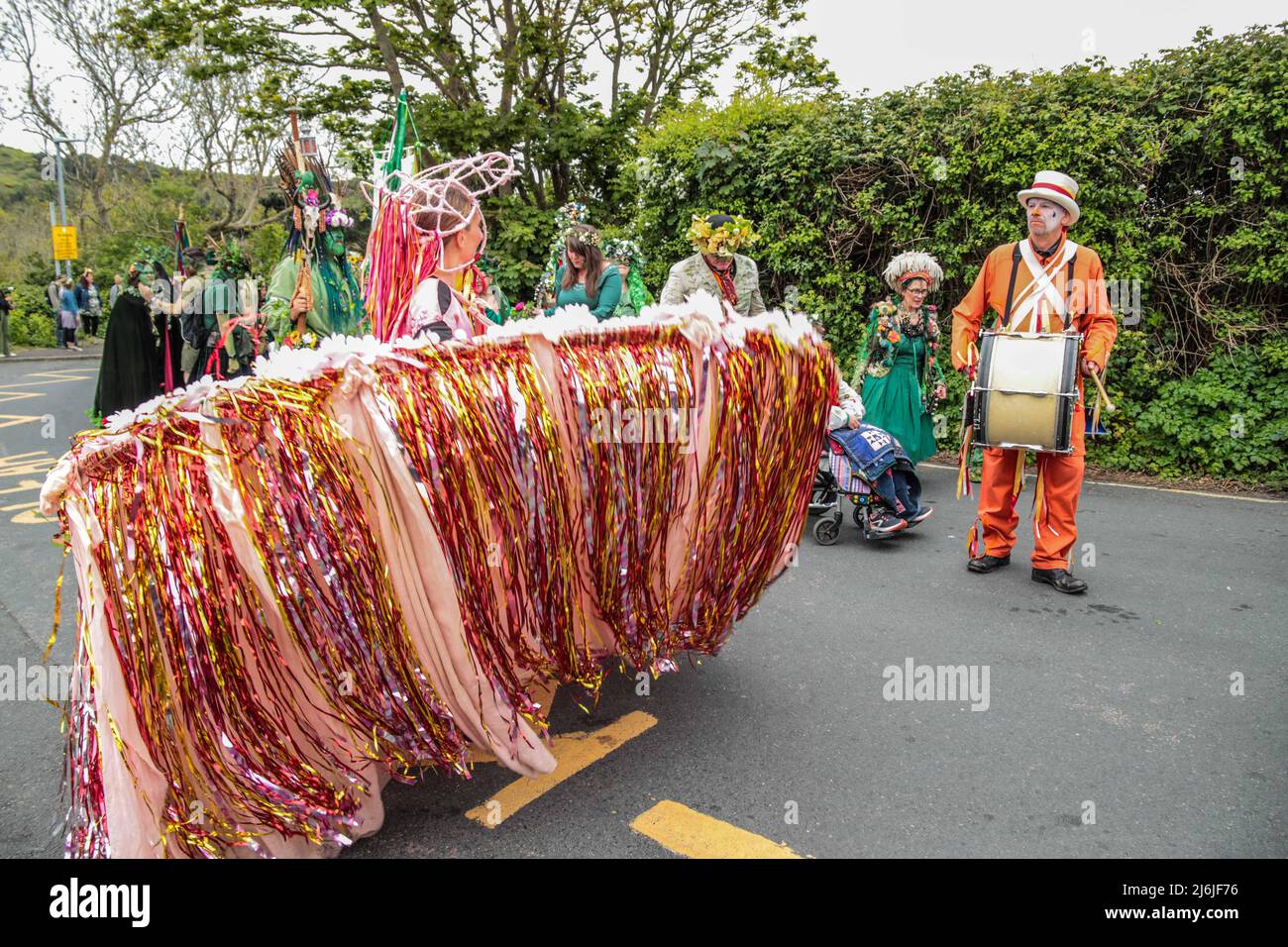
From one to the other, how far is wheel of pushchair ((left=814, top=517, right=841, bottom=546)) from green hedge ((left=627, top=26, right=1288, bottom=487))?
3185 millimetres

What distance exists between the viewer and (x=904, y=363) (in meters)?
6.37

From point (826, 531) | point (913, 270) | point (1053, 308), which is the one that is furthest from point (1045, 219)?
point (826, 531)

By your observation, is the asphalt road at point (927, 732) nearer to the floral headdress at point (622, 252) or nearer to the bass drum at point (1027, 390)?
the bass drum at point (1027, 390)

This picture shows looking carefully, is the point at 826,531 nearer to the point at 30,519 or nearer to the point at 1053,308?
the point at 1053,308

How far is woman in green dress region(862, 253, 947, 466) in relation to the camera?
20.7 ft

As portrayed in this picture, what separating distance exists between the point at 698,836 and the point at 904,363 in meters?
4.64

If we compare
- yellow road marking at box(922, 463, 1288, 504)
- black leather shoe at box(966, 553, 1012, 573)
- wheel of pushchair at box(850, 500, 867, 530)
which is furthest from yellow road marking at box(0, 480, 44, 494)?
yellow road marking at box(922, 463, 1288, 504)

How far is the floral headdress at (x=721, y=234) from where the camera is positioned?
19.9ft

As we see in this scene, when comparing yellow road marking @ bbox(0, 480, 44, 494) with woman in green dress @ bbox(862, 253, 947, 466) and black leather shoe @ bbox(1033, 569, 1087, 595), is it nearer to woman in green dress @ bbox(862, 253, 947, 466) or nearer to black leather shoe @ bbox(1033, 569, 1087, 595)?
woman in green dress @ bbox(862, 253, 947, 466)

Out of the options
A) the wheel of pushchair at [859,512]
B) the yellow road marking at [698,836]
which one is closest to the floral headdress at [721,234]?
the wheel of pushchair at [859,512]

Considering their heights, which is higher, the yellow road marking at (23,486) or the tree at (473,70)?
the tree at (473,70)

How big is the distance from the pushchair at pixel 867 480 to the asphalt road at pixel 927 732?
0.50 meters

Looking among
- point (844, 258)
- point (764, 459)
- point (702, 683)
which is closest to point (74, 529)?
point (764, 459)
